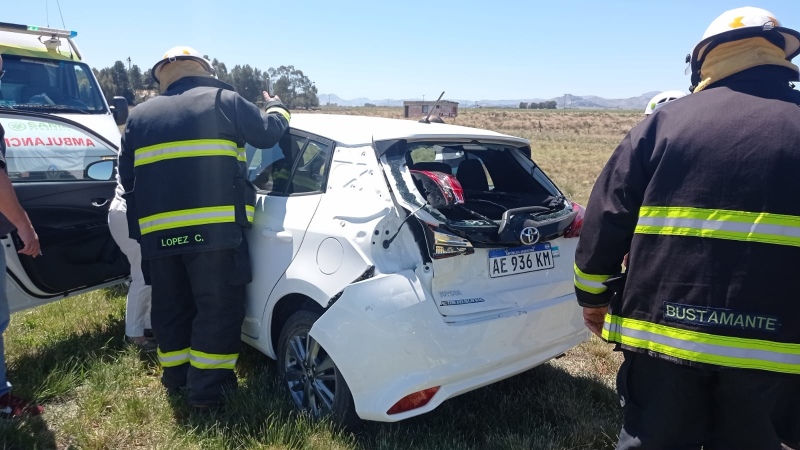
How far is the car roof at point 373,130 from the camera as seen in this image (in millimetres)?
3197

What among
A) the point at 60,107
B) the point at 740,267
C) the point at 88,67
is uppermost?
the point at 88,67

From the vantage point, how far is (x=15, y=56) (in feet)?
18.8

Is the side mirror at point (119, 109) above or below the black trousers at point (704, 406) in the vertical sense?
above

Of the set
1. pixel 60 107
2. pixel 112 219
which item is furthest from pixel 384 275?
pixel 60 107

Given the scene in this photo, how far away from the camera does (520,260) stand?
3105 millimetres

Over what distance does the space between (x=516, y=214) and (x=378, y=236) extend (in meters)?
0.83

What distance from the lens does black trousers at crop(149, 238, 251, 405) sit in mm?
3352

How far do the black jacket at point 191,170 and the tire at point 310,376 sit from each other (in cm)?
61

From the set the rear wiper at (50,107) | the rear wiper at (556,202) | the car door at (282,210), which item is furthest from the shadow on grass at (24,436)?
the rear wiper at (50,107)

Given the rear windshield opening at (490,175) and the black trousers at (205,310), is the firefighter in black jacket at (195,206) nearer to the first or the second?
the black trousers at (205,310)

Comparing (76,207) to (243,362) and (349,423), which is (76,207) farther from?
(349,423)

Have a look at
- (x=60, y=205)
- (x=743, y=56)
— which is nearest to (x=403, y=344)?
(x=743, y=56)

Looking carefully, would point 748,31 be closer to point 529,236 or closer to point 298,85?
point 529,236

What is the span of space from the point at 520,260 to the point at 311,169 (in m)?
1.31
